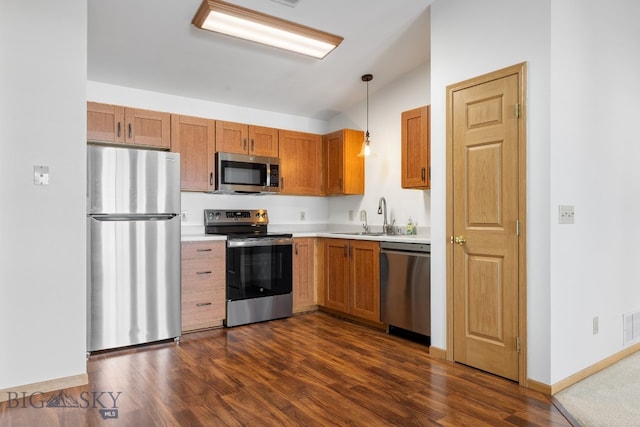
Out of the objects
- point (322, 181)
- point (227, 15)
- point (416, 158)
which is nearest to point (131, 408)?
point (227, 15)

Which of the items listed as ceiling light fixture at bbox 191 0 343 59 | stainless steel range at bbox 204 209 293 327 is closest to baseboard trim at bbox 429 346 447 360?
stainless steel range at bbox 204 209 293 327

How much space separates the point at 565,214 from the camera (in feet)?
8.38

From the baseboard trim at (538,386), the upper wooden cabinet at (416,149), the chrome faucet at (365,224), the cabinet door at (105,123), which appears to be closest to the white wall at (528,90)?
the baseboard trim at (538,386)

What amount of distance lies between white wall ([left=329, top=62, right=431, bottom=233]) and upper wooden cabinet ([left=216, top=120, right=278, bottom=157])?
1017mm

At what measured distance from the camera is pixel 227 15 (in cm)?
294

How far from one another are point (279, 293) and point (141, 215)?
1.62 meters

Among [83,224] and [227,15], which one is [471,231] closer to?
[227,15]

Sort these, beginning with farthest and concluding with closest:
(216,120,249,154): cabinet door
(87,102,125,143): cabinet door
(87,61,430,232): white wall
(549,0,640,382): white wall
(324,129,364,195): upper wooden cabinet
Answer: (324,129,364,195): upper wooden cabinet → (216,120,249,154): cabinet door → (87,61,430,232): white wall → (87,102,125,143): cabinet door → (549,0,640,382): white wall

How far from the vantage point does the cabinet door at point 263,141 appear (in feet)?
15.0

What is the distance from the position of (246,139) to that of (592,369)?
12.2 feet

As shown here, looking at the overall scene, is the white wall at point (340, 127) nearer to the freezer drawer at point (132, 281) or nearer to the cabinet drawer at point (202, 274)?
the cabinet drawer at point (202, 274)

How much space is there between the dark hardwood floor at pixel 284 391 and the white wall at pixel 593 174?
586 mm

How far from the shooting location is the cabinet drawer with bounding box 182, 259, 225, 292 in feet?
12.3

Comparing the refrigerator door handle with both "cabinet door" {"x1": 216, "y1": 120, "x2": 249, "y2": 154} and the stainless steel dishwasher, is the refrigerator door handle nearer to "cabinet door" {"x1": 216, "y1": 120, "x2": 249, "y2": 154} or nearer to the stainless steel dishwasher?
"cabinet door" {"x1": 216, "y1": 120, "x2": 249, "y2": 154}
